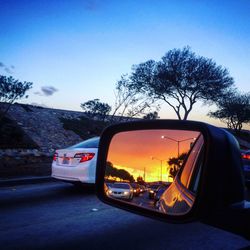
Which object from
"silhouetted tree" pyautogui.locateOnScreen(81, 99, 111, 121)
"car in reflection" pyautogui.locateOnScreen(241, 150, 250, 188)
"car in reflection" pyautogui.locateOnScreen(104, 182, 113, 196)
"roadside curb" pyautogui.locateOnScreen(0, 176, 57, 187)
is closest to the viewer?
"car in reflection" pyautogui.locateOnScreen(241, 150, 250, 188)

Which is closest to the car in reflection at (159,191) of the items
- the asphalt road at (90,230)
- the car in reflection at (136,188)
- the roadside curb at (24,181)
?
the car in reflection at (136,188)

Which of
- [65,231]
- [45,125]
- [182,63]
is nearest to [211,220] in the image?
[65,231]

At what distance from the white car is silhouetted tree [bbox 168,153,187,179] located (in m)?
6.41

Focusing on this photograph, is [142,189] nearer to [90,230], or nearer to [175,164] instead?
[175,164]

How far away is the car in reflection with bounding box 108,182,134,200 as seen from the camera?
5.61 feet

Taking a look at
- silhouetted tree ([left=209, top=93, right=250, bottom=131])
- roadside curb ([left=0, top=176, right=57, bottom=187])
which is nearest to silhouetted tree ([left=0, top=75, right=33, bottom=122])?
roadside curb ([left=0, top=176, right=57, bottom=187])

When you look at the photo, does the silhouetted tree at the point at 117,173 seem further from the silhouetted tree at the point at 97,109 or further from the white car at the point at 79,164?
the silhouetted tree at the point at 97,109

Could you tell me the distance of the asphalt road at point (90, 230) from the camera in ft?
12.9

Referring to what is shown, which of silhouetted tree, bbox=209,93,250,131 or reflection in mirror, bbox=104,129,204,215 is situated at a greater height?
silhouetted tree, bbox=209,93,250,131

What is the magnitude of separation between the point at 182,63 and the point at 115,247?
35.1 m

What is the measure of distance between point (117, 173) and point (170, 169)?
1.71ft

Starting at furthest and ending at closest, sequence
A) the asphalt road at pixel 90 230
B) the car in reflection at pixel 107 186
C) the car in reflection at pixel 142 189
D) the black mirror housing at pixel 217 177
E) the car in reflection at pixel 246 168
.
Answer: the asphalt road at pixel 90 230
the car in reflection at pixel 107 186
the car in reflection at pixel 142 189
the car in reflection at pixel 246 168
the black mirror housing at pixel 217 177

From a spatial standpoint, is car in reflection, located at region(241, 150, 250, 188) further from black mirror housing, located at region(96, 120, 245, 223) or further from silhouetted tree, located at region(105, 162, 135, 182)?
silhouetted tree, located at region(105, 162, 135, 182)

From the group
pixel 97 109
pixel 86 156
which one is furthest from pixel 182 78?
pixel 86 156
